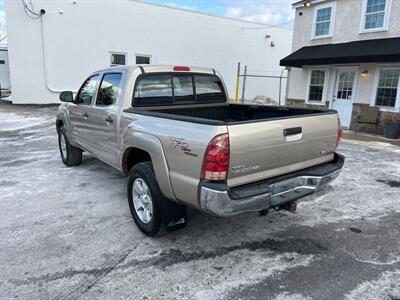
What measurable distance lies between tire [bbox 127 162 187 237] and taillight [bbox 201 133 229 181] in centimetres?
76

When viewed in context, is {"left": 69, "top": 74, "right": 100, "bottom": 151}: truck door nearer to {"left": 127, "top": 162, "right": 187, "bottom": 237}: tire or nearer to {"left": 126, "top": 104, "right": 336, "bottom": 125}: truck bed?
{"left": 126, "top": 104, "right": 336, "bottom": 125}: truck bed

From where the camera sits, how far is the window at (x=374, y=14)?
1144 centimetres

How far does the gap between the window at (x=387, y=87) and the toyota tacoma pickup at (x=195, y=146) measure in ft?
28.8

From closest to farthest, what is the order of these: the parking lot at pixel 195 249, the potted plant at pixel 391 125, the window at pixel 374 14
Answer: the parking lot at pixel 195 249, the potted plant at pixel 391 125, the window at pixel 374 14

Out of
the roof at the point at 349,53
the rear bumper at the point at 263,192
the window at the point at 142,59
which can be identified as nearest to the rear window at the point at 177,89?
the rear bumper at the point at 263,192

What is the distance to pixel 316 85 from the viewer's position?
14070 mm

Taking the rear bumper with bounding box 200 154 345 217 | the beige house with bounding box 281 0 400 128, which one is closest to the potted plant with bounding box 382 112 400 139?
the beige house with bounding box 281 0 400 128

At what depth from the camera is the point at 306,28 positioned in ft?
47.1

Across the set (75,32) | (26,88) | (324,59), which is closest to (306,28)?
(324,59)

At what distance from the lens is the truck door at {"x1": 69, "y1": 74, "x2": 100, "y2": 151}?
5078 mm

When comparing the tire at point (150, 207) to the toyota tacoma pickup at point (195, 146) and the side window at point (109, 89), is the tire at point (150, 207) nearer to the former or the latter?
the toyota tacoma pickup at point (195, 146)

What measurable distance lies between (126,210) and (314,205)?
2644mm

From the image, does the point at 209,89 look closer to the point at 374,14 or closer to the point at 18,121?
the point at 374,14

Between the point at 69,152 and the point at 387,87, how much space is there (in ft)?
35.5
